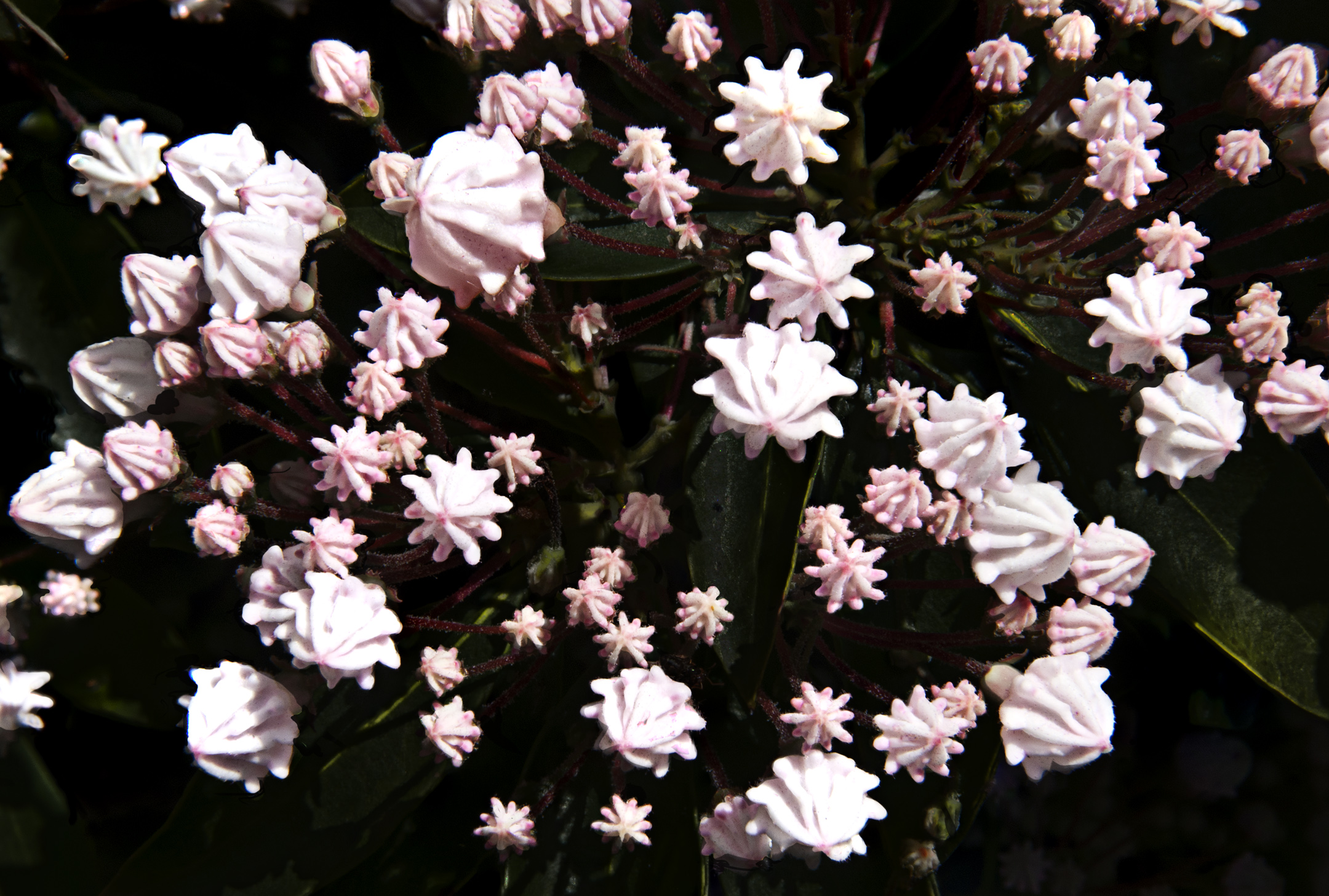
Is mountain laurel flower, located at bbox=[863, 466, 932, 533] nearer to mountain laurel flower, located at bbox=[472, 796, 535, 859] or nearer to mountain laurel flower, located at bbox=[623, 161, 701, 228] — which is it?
mountain laurel flower, located at bbox=[623, 161, 701, 228]

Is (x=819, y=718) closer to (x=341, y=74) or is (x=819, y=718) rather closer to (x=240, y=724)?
(x=240, y=724)

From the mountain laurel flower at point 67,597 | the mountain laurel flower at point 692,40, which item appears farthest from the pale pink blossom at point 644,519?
the mountain laurel flower at point 67,597

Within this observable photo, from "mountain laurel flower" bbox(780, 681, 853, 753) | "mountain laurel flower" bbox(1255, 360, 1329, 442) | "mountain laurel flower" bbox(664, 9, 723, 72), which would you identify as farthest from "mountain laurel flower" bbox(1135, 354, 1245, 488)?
"mountain laurel flower" bbox(664, 9, 723, 72)

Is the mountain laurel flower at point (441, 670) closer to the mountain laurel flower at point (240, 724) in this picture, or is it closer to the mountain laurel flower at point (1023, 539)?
the mountain laurel flower at point (240, 724)

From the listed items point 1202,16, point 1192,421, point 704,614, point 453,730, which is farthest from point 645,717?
point 1202,16

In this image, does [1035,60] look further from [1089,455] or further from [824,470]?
[824,470]

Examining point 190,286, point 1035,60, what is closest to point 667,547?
point 190,286
